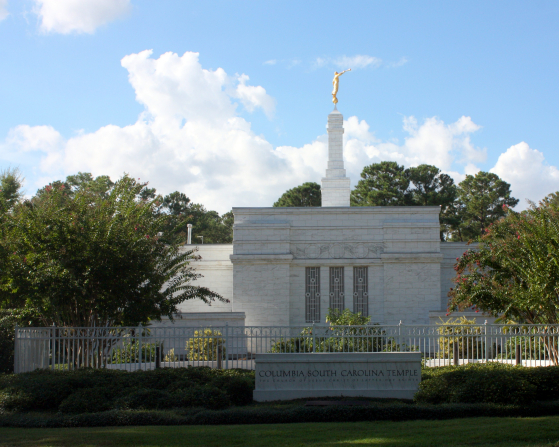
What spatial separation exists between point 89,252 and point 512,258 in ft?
35.0

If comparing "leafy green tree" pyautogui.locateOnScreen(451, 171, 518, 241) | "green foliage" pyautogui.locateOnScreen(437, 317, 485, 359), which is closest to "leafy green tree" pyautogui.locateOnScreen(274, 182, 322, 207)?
"leafy green tree" pyautogui.locateOnScreen(451, 171, 518, 241)

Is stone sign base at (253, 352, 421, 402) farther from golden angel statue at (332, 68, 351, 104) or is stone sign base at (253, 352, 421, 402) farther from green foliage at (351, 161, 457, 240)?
green foliage at (351, 161, 457, 240)

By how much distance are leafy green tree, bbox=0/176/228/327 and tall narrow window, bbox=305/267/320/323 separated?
9.00 metres

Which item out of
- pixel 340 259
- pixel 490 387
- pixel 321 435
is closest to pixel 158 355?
pixel 321 435

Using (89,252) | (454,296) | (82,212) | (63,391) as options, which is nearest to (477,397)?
(454,296)

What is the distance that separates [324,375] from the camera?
11805 mm

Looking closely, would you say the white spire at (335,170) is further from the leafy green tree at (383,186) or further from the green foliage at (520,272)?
the leafy green tree at (383,186)

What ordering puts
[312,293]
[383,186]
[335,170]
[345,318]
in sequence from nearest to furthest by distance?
[345,318], [312,293], [335,170], [383,186]

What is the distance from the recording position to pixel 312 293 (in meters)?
22.7

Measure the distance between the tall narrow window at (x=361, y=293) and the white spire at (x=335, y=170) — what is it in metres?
5.99

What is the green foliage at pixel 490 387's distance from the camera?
9836 millimetres

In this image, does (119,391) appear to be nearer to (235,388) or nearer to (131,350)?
(235,388)

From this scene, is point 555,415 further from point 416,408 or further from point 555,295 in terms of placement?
point 555,295

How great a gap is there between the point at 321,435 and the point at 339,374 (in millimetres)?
3903
